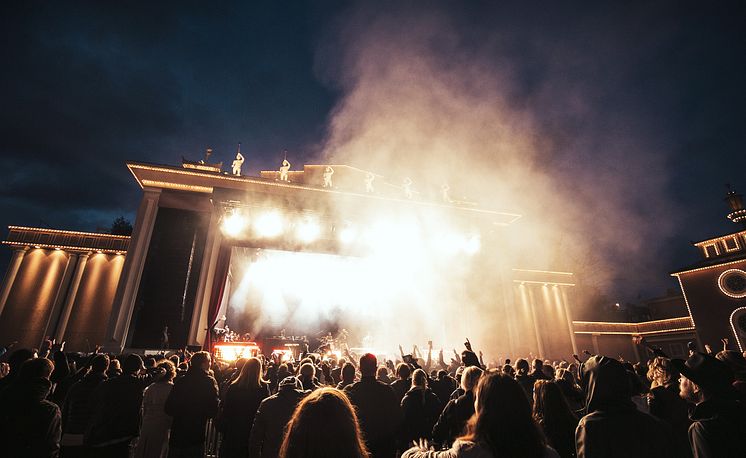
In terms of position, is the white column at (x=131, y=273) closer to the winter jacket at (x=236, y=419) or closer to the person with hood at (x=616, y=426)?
the winter jacket at (x=236, y=419)

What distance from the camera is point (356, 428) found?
4.90 ft

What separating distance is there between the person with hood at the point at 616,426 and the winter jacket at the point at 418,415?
2428 mm

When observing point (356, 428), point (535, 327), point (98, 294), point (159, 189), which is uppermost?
point (159, 189)

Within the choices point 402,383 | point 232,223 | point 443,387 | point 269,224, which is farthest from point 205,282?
point 443,387

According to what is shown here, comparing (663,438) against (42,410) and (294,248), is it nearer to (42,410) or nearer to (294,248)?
(42,410)

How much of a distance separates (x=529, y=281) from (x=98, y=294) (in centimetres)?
2706

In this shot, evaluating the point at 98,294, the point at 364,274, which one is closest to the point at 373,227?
the point at 364,274

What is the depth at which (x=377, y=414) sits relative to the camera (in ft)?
11.9

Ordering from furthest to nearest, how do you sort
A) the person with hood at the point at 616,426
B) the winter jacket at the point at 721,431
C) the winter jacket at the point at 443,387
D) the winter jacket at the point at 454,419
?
the winter jacket at the point at 443,387 → the winter jacket at the point at 454,419 → the winter jacket at the point at 721,431 → the person with hood at the point at 616,426

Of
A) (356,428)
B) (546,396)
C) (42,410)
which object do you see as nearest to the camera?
(356,428)

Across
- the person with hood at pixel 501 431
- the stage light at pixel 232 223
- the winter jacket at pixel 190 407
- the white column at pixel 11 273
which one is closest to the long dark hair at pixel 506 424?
the person with hood at pixel 501 431

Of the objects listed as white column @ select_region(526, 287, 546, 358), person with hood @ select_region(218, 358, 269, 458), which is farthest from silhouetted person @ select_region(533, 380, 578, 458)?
white column @ select_region(526, 287, 546, 358)

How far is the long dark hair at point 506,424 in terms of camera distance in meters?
1.52

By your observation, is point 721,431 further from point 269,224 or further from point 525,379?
point 269,224
